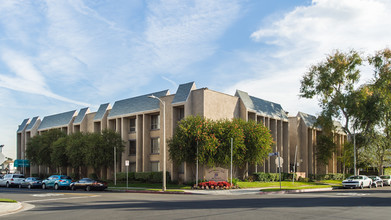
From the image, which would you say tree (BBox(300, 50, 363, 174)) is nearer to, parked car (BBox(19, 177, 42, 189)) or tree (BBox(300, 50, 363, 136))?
tree (BBox(300, 50, 363, 136))

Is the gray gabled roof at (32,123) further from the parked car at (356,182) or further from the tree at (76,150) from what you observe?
the parked car at (356,182)

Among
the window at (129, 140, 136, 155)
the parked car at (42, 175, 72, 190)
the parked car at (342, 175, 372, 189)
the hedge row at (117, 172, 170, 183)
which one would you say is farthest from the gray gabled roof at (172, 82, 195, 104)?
the parked car at (342, 175, 372, 189)

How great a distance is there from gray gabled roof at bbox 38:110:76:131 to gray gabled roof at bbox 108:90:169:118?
12398 mm

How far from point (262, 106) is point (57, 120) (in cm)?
3454

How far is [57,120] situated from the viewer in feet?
206

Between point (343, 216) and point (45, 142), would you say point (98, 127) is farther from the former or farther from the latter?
point (343, 216)

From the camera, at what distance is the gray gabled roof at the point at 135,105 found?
45.4 meters

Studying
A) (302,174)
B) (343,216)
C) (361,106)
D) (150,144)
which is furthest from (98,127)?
(343,216)

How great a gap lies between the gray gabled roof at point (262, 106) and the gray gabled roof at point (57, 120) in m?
28.5

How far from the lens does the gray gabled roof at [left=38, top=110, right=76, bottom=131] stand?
196ft

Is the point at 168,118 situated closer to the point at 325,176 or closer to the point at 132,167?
the point at 132,167

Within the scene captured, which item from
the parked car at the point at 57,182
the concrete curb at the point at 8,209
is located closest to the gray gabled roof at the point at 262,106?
the parked car at the point at 57,182

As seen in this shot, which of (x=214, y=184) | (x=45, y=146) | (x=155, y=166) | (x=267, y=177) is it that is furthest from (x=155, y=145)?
(x=45, y=146)

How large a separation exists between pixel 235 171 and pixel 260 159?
411 cm
